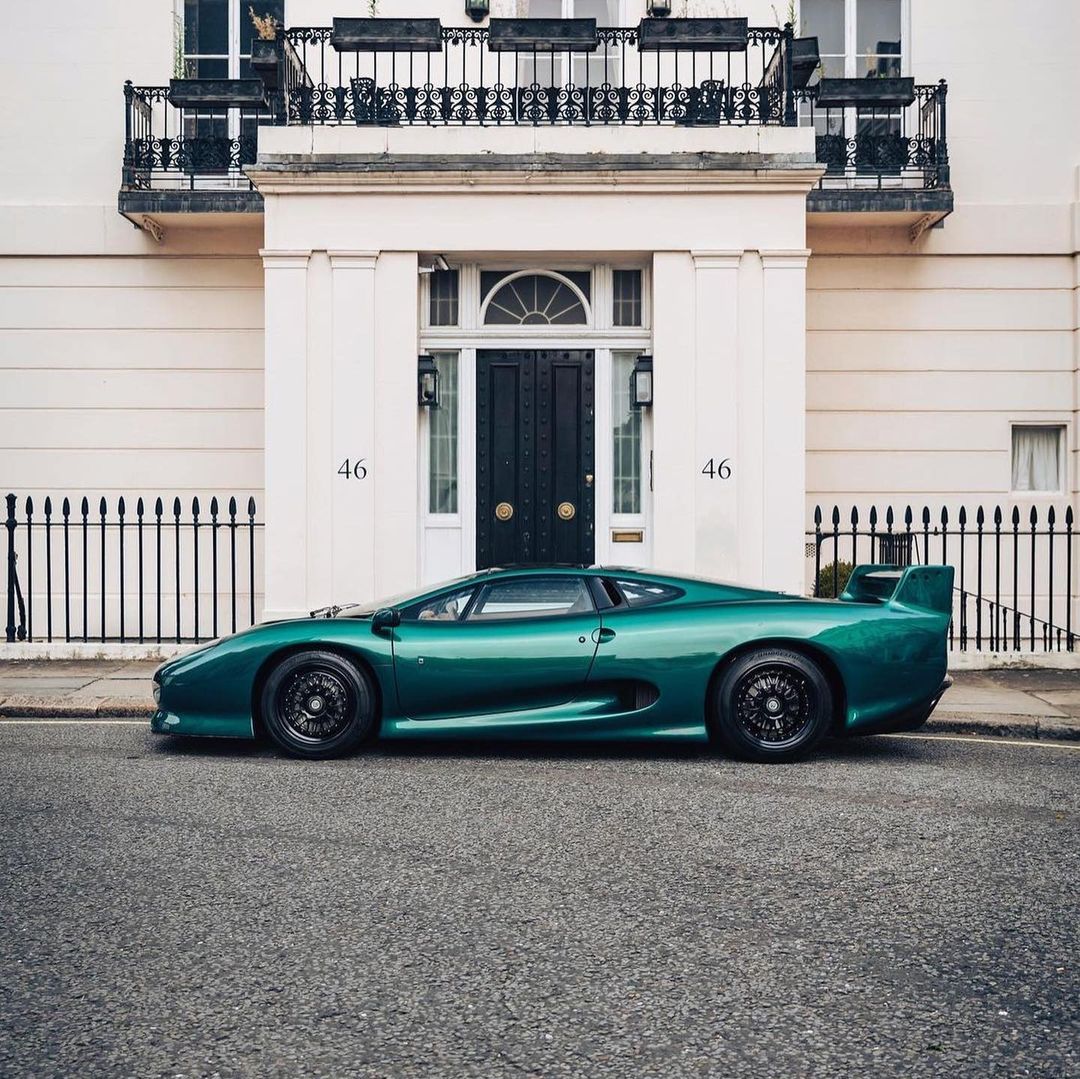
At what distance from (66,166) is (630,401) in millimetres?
6662

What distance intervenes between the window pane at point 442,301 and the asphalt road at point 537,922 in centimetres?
684

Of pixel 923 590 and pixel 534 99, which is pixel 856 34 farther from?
pixel 923 590

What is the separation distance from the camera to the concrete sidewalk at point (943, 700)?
9.31m

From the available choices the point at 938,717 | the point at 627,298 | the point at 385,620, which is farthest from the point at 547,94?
the point at 938,717

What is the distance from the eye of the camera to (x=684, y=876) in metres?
5.32

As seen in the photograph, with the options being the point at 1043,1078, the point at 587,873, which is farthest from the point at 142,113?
the point at 1043,1078

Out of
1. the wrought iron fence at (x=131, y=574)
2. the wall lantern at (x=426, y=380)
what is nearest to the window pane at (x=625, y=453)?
the wall lantern at (x=426, y=380)

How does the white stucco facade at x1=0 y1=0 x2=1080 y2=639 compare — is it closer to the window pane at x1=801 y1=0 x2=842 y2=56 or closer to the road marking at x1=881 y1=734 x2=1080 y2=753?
the window pane at x1=801 y1=0 x2=842 y2=56

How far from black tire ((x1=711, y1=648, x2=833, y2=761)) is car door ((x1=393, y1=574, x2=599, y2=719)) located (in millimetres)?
858

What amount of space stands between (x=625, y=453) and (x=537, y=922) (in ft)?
29.8

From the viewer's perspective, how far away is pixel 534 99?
1297 centimetres

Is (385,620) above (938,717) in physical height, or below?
above

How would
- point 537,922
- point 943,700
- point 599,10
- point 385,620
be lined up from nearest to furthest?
1. point 537,922
2. point 385,620
3. point 943,700
4. point 599,10

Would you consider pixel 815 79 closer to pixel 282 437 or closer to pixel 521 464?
pixel 521 464
